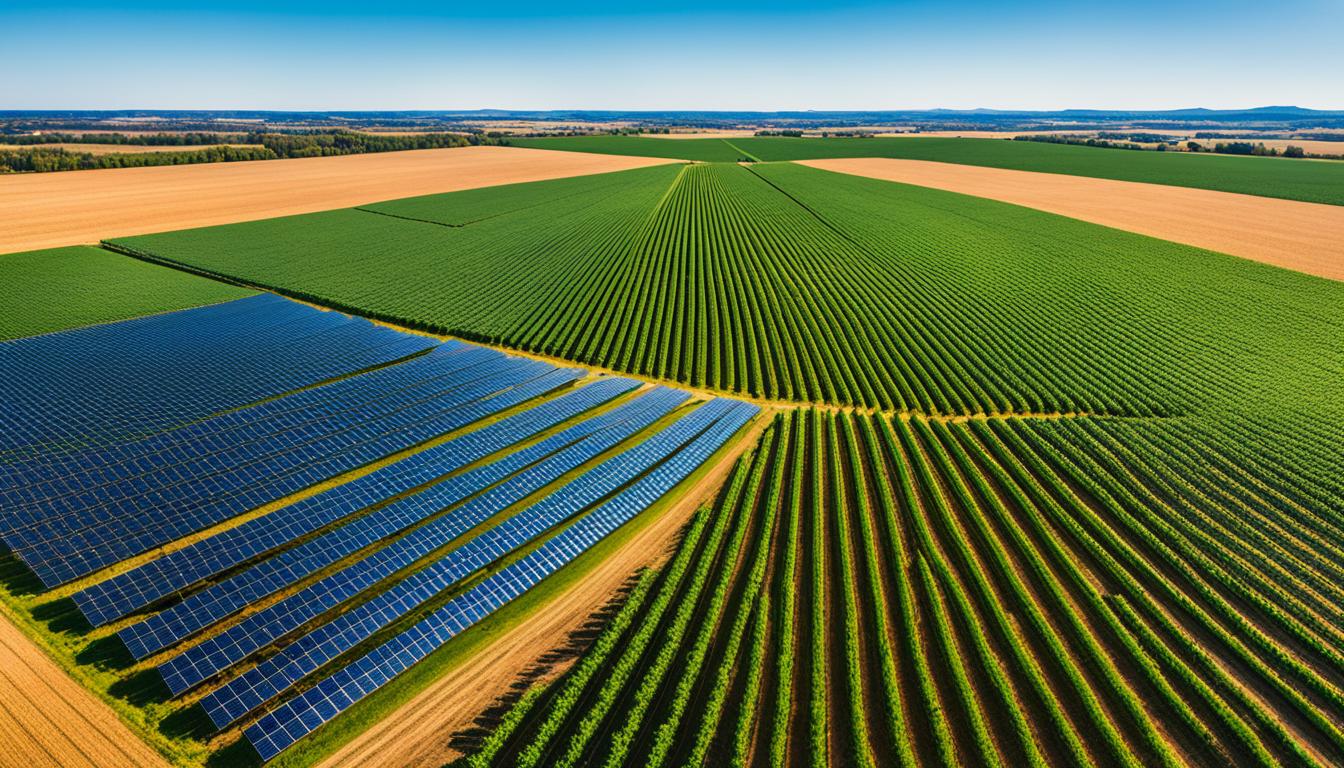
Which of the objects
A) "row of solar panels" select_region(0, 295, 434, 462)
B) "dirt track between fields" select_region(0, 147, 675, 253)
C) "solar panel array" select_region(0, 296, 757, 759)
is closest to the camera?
"solar panel array" select_region(0, 296, 757, 759)

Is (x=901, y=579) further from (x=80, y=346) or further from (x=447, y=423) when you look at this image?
(x=80, y=346)

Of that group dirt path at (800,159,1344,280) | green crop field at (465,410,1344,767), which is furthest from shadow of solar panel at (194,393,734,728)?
dirt path at (800,159,1344,280)

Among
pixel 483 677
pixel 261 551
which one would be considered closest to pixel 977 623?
pixel 483 677

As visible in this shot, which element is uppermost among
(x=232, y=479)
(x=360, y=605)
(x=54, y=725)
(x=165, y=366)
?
(x=165, y=366)

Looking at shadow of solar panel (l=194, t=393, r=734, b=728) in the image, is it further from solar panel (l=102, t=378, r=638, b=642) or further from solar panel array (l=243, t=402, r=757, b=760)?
solar panel (l=102, t=378, r=638, b=642)

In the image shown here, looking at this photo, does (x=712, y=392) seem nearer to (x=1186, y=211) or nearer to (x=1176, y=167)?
(x=1186, y=211)

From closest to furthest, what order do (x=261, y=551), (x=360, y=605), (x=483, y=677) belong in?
1. (x=483, y=677)
2. (x=360, y=605)
3. (x=261, y=551)
